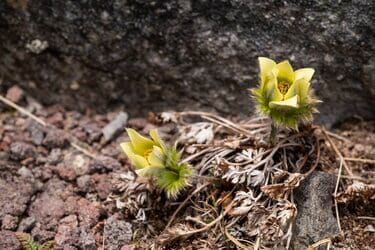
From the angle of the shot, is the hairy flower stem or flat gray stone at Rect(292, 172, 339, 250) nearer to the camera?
flat gray stone at Rect(292, 172, 339, 250)

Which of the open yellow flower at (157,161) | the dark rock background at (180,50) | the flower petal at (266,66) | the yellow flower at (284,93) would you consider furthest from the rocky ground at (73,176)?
the flower petal at (266,66)

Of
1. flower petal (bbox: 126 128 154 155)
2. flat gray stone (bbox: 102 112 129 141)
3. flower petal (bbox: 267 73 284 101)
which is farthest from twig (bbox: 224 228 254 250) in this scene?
flat gray stone (bbox: 102 112 129 141)

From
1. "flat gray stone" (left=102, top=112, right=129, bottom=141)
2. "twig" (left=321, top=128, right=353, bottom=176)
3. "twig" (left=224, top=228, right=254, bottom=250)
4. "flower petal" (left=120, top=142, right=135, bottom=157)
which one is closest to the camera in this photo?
"twig" (left=224, top=228, right=254, bottom=250)

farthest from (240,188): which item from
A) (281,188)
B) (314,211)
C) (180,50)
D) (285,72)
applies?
(180,50)

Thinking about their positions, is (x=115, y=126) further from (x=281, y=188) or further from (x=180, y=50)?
(x=281, y=188)

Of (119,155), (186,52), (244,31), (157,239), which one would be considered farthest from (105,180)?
(244,31)

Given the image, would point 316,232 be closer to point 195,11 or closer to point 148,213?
point 148,213

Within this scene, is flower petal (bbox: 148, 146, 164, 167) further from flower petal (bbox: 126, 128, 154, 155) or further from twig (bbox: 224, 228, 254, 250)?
twig (bbox: 224, 228, 254, 250)
